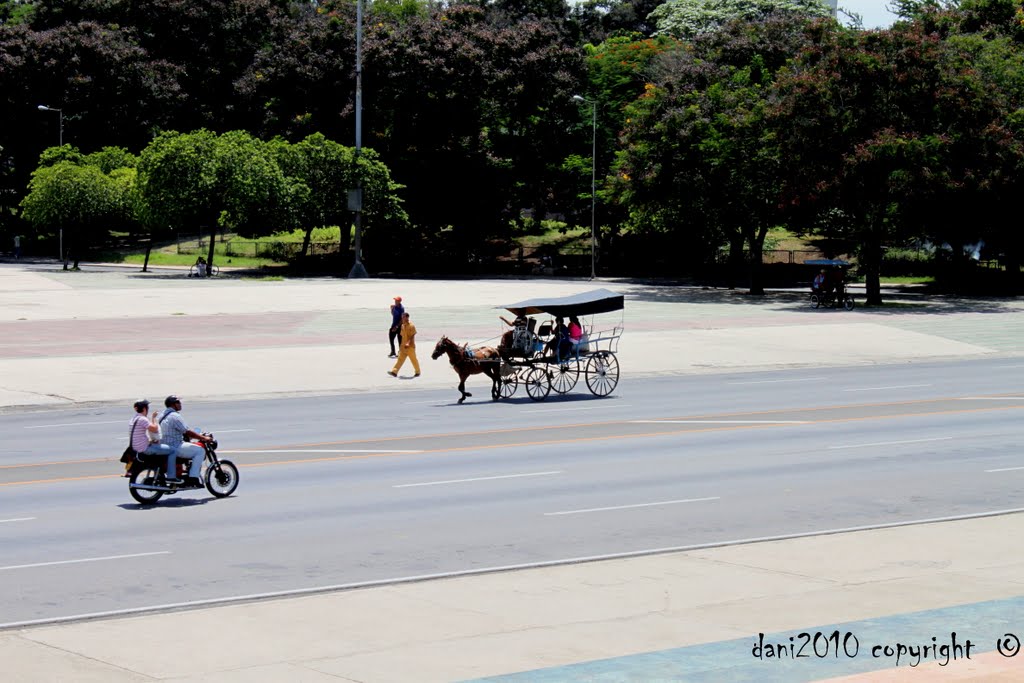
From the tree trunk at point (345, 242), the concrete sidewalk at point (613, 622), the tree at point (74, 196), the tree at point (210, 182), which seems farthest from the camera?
the tree trunk at point (345, 242)

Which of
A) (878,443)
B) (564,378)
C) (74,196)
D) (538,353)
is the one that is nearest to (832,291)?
(564,378)

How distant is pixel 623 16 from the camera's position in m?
126

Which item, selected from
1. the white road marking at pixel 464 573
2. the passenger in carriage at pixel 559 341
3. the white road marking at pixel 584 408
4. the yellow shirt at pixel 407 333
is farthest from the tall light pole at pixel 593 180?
the white road marking at pixel 464 573

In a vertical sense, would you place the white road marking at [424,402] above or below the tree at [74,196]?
below

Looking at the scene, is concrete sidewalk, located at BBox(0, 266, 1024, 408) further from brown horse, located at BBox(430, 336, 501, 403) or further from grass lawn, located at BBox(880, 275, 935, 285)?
grass lawn, located at BBox(880, 275, 935, 285)

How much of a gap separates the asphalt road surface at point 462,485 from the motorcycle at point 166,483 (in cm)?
23

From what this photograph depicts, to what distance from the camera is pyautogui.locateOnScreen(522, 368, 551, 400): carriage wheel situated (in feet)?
107

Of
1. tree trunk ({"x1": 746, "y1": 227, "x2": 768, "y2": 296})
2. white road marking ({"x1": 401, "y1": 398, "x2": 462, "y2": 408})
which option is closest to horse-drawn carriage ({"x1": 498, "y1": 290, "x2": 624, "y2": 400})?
white road marking ({"x1": 401, "y1": 398, "x2": 462, "y2": 408})

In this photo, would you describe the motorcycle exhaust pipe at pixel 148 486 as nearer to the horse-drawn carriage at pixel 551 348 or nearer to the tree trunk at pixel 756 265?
the horse-drawn carriage at pixel 551 348

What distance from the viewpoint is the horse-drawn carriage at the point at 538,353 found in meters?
31.7

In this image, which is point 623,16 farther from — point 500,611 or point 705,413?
point 500,611

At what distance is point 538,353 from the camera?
1286 inches

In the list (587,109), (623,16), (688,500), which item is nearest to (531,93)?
(587,109)

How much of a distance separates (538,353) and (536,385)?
2.55 feet
